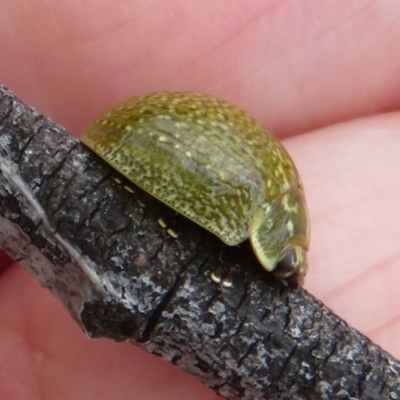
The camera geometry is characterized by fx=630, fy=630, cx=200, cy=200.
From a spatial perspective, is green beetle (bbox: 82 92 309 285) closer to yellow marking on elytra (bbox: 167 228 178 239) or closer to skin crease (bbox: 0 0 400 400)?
yellow marking on elytra (bbox: 167 228 178 239)

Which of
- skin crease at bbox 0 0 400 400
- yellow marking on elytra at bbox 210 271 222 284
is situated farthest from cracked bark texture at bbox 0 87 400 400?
skin crease at bbox 0 0 400 400

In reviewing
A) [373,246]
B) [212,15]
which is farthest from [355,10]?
[373,246]

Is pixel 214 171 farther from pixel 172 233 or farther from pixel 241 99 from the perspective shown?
pixel 241 99

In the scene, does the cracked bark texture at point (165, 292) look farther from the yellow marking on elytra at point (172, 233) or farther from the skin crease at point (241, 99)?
the skin crease at point (241, 99)

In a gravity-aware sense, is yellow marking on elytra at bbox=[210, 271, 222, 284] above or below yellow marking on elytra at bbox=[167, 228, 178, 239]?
below

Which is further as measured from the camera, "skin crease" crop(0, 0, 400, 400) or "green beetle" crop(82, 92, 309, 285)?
"skin crease" crop(0, 0, 400, 400)

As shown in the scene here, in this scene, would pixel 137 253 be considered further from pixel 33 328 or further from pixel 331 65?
pixel 331 65
